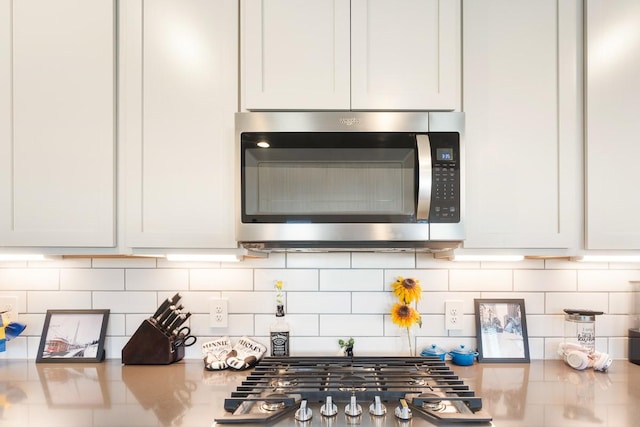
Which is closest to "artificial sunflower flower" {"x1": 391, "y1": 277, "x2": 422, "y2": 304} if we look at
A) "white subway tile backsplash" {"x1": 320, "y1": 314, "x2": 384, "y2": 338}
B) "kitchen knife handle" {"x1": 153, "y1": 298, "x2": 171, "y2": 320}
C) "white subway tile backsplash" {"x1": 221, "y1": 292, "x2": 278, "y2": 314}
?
"white subway tile backsplash" {"x1": 320, "y1": 314, "x2": 384, "y2": 338}

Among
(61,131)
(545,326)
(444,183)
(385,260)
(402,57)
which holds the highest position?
(402,57)

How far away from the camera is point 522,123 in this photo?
1.38m

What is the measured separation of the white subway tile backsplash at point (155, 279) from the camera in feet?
5.65

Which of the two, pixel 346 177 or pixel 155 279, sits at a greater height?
pixel 346 177

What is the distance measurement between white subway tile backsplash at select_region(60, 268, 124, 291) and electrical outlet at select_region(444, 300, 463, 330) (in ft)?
4.25

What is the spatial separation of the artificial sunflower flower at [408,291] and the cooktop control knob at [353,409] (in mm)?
554

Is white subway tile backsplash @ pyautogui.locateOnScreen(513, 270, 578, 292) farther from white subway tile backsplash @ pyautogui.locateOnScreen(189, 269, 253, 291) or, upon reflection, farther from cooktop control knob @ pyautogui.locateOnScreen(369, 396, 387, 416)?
white subway tile backsplash @ pyautogui.locateOnScreen(189, 269, 253, 291)

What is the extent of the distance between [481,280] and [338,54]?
1.02 metres

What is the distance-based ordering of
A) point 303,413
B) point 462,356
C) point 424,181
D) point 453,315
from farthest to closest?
point 453,315
point 462,356
point 424,181
point 303,413

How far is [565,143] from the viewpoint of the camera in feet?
4.54

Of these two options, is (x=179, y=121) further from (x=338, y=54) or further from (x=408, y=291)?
(x=408, y=291)

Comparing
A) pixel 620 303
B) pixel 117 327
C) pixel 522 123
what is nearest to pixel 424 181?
pixel 522 123

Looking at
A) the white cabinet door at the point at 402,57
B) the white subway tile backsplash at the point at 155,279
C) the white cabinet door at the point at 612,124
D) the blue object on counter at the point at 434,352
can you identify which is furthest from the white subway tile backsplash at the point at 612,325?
the white subway tile backsplash at the point at 155,279

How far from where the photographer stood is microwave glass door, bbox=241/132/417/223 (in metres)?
1.33
